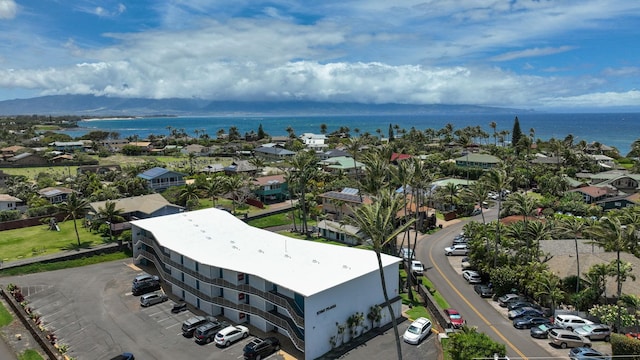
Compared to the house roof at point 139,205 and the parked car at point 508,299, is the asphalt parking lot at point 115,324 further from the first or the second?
the house roof at point 139,205

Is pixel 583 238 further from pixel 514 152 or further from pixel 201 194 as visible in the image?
pixel 514 152

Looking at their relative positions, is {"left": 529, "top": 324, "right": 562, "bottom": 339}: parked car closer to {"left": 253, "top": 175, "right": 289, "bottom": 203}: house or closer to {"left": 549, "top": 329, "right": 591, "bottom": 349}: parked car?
{"left": 549, "top": 329, "right": 591, "bottom": 349}: parked car

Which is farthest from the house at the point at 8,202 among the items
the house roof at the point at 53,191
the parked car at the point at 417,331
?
the parked car at the point at 417,331

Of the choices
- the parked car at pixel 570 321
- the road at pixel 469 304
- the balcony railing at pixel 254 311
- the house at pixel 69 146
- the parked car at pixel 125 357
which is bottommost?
the road at pixel 469 304

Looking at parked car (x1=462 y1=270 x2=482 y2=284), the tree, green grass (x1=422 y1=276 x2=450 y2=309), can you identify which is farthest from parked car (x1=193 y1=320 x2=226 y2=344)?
parked car (x1=462 y1=270 x2=482 y2=284)

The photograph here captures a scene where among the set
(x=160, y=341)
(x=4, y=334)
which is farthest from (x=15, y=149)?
(x=160, y=341)

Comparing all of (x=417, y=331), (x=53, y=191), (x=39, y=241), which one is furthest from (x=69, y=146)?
(x=417, y=331)
